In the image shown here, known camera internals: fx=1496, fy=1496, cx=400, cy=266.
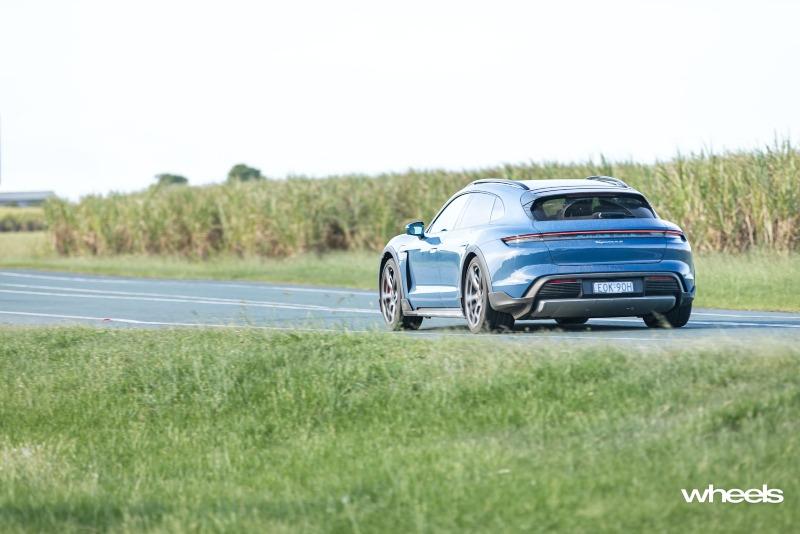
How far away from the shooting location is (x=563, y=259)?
48.7 feet

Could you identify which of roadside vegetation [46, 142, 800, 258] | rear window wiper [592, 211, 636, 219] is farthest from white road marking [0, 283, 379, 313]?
roadside vegetation [46, 142, 800, 258]

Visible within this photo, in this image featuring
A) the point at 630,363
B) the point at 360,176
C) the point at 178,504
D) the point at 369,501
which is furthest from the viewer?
the point at 360,176

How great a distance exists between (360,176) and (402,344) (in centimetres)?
3120

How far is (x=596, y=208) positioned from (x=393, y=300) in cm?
309

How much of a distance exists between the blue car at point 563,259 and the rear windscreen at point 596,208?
0.01 m

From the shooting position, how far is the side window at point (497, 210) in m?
15.6

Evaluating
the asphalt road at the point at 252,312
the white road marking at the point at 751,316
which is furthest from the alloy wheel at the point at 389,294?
the white road marking at the point at 751,316

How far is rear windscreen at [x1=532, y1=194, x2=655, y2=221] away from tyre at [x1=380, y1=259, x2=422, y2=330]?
2409 mm

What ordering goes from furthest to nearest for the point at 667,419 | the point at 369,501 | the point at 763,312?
the point at 763,312 < the point at 667,419 < the point at 369,501

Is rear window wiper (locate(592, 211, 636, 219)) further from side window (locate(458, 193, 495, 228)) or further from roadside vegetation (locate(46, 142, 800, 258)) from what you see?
roadside vegetation (locate(46, 142, 800, 258))

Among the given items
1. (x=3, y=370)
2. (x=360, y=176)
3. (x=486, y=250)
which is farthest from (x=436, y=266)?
(x=360, y=176)

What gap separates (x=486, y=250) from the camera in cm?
1518

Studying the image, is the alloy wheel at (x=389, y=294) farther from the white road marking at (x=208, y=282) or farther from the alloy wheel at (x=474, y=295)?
the white road marking at (x=208, y=282)

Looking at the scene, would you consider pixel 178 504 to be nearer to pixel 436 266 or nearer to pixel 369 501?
pixel 369 501
